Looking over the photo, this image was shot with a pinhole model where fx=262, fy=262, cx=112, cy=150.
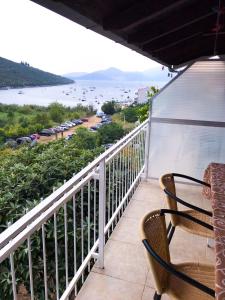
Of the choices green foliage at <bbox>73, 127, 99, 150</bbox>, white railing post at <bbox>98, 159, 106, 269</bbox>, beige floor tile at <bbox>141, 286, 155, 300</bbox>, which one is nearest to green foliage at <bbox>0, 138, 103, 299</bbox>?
white railing post at <bbox>98, 159, 106, 269</bbox>

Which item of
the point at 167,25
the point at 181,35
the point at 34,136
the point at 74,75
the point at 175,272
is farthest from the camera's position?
the point at 74,75

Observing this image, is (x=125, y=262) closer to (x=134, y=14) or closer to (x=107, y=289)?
(x=107, y=289)

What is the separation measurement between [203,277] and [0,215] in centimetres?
202

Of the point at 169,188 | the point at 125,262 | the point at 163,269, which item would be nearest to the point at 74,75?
the point at 125,262

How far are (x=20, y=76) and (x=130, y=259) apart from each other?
2480 centimetres

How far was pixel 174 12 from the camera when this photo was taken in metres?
2.54

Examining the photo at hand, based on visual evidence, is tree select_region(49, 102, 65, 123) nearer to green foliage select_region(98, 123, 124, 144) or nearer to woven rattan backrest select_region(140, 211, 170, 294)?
green foliage select_region(98, 123, 124, 144)

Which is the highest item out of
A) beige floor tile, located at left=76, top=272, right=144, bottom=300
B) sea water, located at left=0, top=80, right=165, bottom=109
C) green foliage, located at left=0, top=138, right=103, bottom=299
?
sea water, located at left=0, top=80, right=165, bottom=109

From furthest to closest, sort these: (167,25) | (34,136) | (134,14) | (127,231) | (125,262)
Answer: (34,136) → (127,231) → (167,25) → (125,262) → (134,14)

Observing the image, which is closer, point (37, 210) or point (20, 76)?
point (37, 210)

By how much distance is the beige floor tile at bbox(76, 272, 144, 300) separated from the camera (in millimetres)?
2105

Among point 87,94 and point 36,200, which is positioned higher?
point 87,94

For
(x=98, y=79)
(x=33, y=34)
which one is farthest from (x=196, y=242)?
(x=98, y=79)

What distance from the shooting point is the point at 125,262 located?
2506 mm
